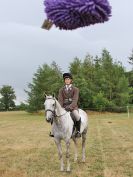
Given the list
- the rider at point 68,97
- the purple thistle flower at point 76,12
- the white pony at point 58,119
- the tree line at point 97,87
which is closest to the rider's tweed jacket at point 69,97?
the rider at point 68,97

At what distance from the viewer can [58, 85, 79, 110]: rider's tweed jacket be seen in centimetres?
1175

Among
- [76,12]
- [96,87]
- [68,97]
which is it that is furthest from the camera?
[96,87]

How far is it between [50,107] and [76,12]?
9.46 metres

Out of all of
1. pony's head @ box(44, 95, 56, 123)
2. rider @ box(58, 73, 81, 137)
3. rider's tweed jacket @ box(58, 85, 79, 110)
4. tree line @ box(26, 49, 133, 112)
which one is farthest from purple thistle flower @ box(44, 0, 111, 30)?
tree line @ box(26, 49, 133, 112)

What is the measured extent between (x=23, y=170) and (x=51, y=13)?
1094 cm

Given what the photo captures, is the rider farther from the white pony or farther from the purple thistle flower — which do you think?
the purple thistle flower

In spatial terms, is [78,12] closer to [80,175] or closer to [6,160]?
[80,175]

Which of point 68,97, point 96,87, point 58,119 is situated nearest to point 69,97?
point 68,97

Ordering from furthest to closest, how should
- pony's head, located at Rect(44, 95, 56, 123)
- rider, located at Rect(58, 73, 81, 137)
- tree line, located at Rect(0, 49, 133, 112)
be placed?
1. tree line, located at Rect(0, 49, 133, 112)
2. rider, located at Rect(58, 73, 81, 137)
3. pony's head, located at Rect(44, 95, 56, 123)

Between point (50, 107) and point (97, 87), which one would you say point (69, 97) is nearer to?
point (50, 107)

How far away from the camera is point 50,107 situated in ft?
35.1

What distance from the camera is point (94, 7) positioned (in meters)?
1.25

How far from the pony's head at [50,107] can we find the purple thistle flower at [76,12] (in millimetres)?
9341

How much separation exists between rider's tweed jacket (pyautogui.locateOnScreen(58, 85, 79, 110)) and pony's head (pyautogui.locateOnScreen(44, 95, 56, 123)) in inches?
36.6
